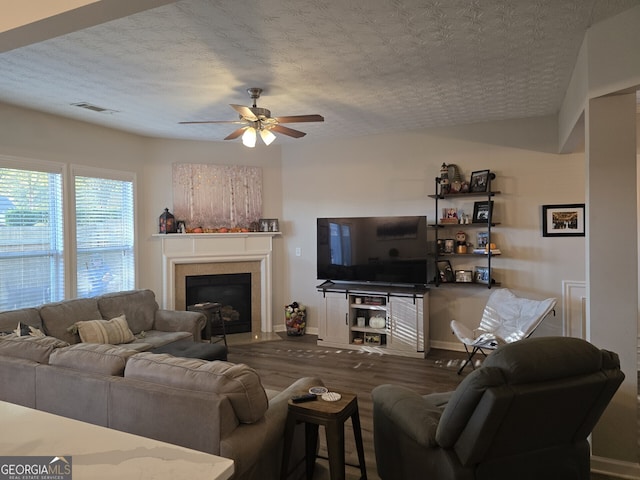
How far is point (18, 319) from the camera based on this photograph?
365cm

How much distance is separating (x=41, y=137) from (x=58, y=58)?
182cm

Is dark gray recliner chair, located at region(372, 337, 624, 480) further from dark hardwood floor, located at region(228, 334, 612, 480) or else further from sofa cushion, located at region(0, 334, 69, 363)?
sofa cushion, located at region(0, 334, 69, 363)

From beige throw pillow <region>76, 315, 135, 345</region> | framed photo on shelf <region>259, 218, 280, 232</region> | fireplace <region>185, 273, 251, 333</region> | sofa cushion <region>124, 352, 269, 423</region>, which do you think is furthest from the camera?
framed photo on shelf <region>259, 218, 280, 232</region>

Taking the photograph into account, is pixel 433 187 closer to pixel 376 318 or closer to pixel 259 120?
pixel 376 318

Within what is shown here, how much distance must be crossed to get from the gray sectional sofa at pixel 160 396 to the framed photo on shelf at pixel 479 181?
3.42 m

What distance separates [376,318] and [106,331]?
310cm

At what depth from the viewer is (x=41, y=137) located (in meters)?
4.54

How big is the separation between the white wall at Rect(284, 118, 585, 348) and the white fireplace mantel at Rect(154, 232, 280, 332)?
A: 0.39 m

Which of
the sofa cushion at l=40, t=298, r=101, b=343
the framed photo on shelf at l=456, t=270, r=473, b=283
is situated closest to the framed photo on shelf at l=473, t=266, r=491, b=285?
the framed photo on shelf at l=456, t=270, r=473, b=283

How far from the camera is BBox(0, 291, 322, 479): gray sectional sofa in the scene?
1856mm

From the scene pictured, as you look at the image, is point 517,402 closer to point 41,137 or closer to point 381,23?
point 381,23

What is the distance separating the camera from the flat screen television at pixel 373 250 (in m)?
5.18

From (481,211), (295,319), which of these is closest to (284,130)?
(481,211)

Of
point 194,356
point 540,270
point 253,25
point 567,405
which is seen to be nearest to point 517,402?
point 567,405
